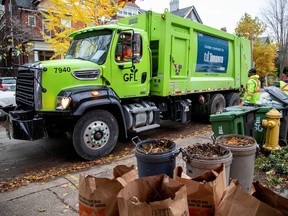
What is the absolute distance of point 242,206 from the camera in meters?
1.63

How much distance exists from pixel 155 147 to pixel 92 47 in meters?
3.38

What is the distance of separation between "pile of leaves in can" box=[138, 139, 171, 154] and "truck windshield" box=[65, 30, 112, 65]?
2753 millimetres

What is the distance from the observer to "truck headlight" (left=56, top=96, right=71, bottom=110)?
441cm

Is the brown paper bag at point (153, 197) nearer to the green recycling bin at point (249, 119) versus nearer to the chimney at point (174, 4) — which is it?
the green recycling bin at point (249, 119)

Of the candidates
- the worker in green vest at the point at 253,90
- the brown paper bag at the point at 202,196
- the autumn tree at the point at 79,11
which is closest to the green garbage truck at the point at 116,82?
the worker in green vest at the point at 253,90

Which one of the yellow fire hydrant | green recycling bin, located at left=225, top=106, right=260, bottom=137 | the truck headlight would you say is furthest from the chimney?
the truck headlight

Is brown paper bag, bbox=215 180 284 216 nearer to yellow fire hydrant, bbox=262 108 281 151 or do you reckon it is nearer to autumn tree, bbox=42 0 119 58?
yellow fire hydrant, bbox=262 108 281 151

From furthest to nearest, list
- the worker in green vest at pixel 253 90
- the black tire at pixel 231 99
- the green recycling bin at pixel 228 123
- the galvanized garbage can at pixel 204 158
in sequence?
the black tire at pixel 231 99 → the worker in green vest at pixel 253 90 → the green recycling bin at pixel 228 123 → the galvanized garbage can at pixel 204 158

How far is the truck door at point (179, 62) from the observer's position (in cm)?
639

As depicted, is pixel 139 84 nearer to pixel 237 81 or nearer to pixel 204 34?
pixel 204 34

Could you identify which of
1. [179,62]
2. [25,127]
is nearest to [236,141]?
[25,127]

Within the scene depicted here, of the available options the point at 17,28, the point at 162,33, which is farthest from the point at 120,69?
the point at 17,28

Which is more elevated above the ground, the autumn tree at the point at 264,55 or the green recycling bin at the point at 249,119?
the autumn tree at the point at 264,55

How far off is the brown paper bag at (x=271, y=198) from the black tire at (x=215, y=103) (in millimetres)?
6495
